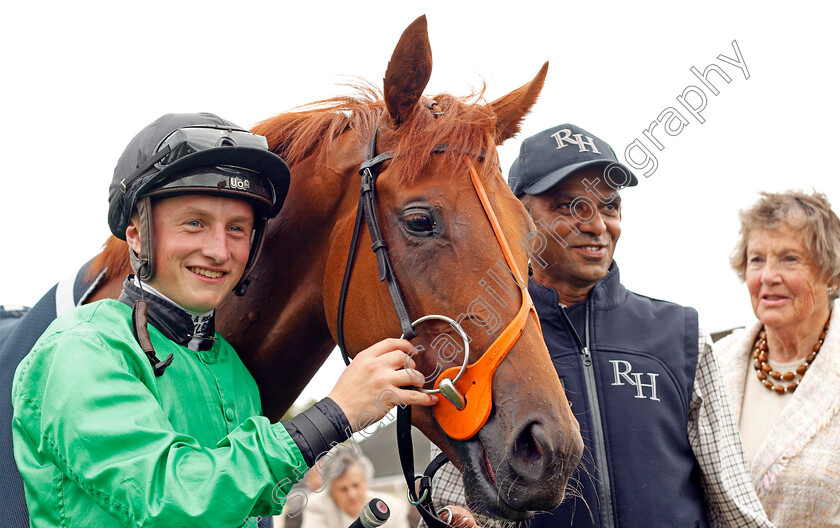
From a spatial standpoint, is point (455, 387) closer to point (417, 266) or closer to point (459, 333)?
point (459, 333)

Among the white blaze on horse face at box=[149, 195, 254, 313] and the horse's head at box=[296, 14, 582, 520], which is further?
the white blaze on horse face at box=[149, 195, 254, 313]

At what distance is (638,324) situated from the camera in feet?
9.72

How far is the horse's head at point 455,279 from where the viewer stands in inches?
75.2

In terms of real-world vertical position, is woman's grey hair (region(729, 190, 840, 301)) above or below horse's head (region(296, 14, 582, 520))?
above

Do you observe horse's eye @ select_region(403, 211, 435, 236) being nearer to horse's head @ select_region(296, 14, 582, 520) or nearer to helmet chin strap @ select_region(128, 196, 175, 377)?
horse's head @ select_region(296, 14, 582, 520)

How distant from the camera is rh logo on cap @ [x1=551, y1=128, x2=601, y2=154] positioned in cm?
308

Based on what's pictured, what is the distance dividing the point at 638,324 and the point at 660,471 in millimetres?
608

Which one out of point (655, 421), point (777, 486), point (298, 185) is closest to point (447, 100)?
point (298, 185)

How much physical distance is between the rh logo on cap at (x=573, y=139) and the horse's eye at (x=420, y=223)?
3.61ft

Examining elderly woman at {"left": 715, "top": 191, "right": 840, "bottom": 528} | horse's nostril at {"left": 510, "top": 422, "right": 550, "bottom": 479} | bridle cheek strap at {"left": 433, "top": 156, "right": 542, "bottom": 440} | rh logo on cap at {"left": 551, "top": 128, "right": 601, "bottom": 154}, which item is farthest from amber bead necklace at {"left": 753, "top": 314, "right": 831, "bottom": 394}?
horse's nostril at {"left": 510, "top": 422, "right": 550, "bottom": 479}

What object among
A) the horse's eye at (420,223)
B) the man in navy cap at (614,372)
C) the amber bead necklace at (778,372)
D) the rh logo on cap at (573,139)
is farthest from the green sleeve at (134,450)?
the amber bead necklace at (778,372)

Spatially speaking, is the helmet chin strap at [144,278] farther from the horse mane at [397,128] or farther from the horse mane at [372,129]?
the horse mane at [397,128]

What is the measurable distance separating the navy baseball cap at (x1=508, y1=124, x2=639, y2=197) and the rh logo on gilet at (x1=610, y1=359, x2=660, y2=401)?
78 centimetres

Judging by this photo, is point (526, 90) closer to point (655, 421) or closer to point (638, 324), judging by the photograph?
point (638, 324)
